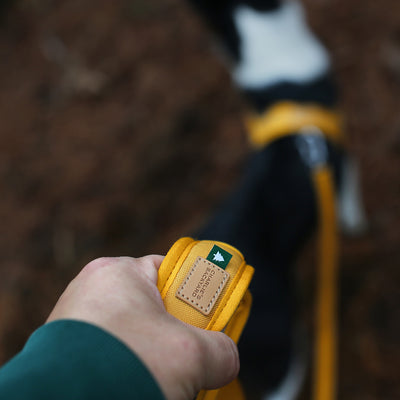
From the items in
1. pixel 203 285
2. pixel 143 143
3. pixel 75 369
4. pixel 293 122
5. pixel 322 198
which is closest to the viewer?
pixel 75 369

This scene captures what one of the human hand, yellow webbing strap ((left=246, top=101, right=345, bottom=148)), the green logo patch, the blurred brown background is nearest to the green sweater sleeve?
the human hand

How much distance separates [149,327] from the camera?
1.21 ft

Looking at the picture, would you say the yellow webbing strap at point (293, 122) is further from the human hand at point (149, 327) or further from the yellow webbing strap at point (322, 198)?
the human hand at point (149, 327)

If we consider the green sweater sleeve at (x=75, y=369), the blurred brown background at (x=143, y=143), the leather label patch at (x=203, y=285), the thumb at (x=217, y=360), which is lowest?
the blurred brown background at (x=143, y=143)

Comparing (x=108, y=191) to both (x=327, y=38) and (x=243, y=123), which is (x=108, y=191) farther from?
(x=327, y=38)

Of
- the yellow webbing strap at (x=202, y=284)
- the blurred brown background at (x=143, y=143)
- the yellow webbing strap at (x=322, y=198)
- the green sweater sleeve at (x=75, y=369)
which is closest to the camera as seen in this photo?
the green sweater sleeve at (x=75, y=369)

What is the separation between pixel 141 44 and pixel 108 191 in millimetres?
910

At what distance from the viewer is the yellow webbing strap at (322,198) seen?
3.12 feet

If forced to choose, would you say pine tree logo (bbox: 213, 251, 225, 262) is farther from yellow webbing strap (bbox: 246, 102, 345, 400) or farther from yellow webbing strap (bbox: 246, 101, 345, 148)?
yellow webbing strap (bbox: 246, 101, 345, 148)

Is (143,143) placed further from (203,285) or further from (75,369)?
(75,369)

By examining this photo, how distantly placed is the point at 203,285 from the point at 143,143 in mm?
1586

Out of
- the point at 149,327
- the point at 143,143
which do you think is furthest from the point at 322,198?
the point at 143,143

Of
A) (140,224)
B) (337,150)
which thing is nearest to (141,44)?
(140,224)

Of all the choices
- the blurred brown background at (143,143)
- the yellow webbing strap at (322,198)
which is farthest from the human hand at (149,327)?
the blurred brown background at (143,143)
